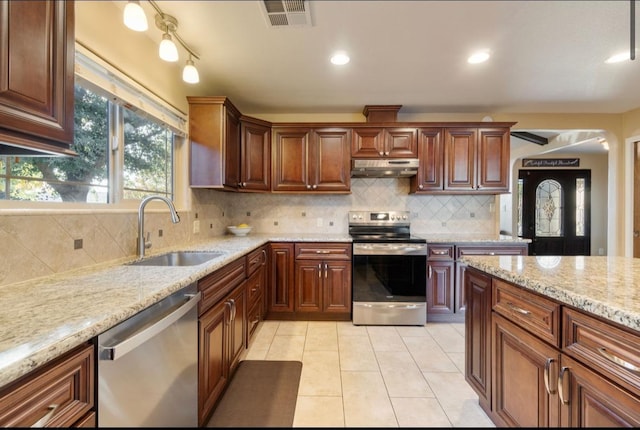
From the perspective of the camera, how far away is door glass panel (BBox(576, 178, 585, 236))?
5703 millimetres

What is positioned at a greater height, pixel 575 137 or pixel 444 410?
pixel 575 137

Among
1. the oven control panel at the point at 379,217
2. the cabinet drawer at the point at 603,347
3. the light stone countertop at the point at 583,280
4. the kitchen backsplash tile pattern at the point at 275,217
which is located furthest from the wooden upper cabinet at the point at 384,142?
the cabinet drawer at the point at 603,347

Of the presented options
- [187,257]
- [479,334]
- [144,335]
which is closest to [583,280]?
[479,334]

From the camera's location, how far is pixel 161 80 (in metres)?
2.06

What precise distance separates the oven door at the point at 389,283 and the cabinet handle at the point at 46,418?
2.34 metres

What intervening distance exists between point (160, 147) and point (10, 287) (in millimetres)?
1462

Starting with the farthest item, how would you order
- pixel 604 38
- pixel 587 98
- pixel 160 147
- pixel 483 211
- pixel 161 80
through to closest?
pixel 483 211 < pixel 587 98 < pixel 160 147 < pixel 161 80 < pixel 604 38

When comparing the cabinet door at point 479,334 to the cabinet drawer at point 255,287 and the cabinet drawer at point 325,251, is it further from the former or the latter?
the cabinet drawer at point 255,287

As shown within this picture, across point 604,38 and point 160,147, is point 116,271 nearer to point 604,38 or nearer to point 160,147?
point 160,147

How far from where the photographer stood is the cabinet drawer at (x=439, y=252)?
9.20ft

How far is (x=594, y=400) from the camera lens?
2.73ft

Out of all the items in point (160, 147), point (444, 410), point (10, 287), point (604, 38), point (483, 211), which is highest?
point (604, 38)

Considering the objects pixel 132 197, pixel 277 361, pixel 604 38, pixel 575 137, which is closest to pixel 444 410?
pixel 277 361

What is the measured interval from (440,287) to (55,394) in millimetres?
2906
